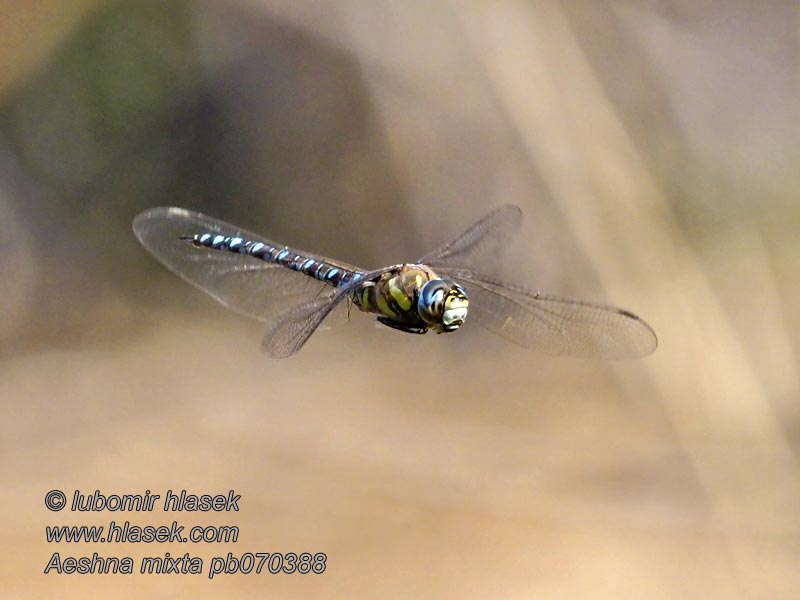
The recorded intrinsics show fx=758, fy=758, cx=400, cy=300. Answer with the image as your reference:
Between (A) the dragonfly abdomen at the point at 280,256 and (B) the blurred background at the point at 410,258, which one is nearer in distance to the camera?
(A) the dragonfly abdomen at the point at 280,256

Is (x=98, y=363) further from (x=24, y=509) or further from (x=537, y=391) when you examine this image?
(x=537, y=391)

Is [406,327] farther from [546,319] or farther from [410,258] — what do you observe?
[410,258]

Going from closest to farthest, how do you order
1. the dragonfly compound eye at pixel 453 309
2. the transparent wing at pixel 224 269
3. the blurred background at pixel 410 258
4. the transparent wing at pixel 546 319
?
the dragonfly compound eye at pixel 453 309
the transparent wing at pixel 546 319
the transparent wing at pixel 224 269
the blurred background at pixel 410 258

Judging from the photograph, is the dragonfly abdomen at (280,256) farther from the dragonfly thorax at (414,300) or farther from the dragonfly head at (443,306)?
the dragonfly head at (443,306)

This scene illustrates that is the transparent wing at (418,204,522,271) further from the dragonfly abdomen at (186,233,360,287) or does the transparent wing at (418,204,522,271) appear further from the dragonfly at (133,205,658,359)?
the dragonfly abdomen at (186,233,360,287)

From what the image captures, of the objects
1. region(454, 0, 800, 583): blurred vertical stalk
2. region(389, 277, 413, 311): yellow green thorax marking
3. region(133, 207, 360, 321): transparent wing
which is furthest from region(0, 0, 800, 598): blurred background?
region(389, 277, 413, 311): yellow green thorax marking

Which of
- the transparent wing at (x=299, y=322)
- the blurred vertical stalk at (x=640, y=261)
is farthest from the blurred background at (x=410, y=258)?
the transparent wing at (x=299, y=322)

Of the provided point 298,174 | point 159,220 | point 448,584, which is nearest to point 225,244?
point 159,220

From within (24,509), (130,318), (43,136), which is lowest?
(24,509)
